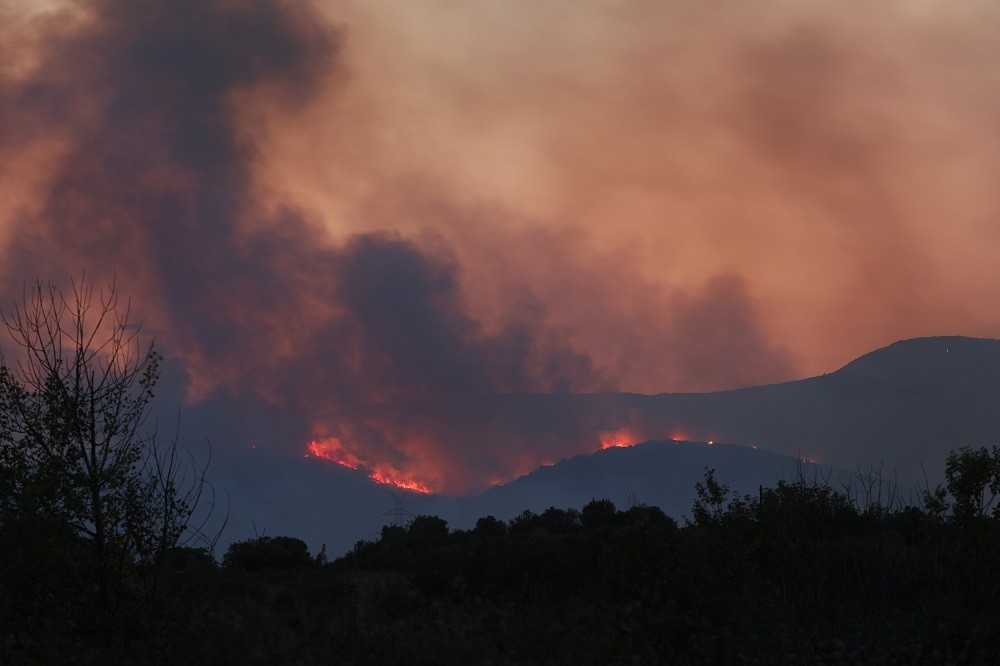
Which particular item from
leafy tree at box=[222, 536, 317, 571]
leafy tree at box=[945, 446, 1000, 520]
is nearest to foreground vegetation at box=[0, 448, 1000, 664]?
leafy tree at box=[945, 446, 1000, 520]

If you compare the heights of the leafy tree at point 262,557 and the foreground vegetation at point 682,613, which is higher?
the leafy tree at point 262,557

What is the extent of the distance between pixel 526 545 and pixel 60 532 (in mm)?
24050

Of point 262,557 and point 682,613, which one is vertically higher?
point 262,557

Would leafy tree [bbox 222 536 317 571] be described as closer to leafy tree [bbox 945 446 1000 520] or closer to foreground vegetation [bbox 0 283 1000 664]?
foreground vegetation [bbox 0 283 1000 664]

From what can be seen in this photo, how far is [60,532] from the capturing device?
1350 centimetres

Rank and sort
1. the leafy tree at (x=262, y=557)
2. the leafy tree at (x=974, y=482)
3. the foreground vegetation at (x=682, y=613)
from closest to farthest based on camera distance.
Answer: the foreground vegetation at (x=682, y=613)
the leafy tree at (x=974, y=482)
the leafy tree at (x=262, y=557)

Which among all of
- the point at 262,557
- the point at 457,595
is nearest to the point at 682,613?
the point at 457,595

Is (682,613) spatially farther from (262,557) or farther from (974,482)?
(262,557)

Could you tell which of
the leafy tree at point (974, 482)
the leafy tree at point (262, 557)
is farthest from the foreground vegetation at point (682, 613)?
the leafy tree at point (262, 557)

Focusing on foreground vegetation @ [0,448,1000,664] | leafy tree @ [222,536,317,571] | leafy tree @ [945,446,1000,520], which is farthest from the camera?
leafy tree @ [222,536,317,571]

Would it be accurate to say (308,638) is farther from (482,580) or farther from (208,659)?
(482,580)

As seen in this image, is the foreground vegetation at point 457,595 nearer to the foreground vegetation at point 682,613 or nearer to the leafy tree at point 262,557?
the foreground vegetation at point 682,613

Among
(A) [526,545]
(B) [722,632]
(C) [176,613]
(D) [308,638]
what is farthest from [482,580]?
(D) [308,638]

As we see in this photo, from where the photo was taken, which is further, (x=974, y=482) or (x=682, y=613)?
(x=682, y=613)
